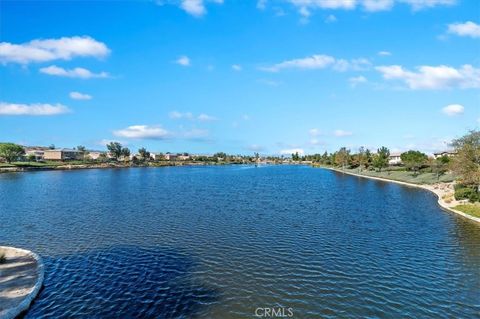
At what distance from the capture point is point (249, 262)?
25.0m

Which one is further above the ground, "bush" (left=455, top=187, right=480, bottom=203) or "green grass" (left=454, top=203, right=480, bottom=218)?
"bush" (left=455, top=187, right=480, bottom=203)

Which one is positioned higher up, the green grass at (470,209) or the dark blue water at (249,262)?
the green grass at (470,209)

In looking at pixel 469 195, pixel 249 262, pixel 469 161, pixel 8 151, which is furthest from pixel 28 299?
pixel 8 151

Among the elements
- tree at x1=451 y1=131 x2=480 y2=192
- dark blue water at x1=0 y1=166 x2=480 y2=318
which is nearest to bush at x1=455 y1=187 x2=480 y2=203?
tree at x1=451 y1=131 x2=480 y2=192

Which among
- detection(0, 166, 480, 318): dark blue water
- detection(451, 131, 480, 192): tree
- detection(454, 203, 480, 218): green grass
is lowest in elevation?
detection(0, 166, 480, 318): dark blue water

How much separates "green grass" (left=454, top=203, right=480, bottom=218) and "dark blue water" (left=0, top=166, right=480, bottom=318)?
8.32 ft

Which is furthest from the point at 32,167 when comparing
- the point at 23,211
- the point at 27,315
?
the point at 27,315

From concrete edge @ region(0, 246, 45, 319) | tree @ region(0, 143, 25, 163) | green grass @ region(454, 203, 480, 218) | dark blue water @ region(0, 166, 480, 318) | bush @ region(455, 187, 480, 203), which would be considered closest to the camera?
concrete edge @ region(0, 246, 45, 319)

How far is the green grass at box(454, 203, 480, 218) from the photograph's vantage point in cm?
4278

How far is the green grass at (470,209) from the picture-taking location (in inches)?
1684

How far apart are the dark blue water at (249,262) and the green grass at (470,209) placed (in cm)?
254

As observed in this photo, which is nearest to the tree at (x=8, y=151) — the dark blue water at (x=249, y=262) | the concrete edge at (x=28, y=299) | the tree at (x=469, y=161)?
the dark blue water at (x=249, y=262)

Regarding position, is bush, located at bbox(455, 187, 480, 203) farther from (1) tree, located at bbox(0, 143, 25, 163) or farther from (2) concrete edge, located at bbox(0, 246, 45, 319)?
(1) tree, located at bbox(0, 143, 25, 163)

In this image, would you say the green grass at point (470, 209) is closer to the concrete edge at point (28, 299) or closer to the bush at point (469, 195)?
the bush at point (469, 195)
